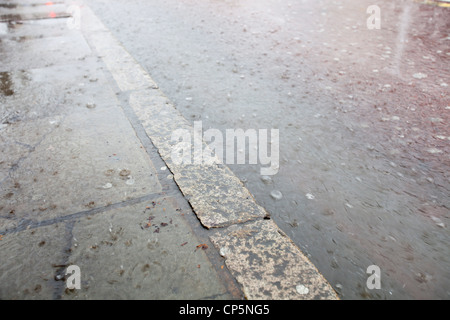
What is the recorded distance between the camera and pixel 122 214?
1.86 metres

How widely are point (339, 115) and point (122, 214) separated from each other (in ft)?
6.95

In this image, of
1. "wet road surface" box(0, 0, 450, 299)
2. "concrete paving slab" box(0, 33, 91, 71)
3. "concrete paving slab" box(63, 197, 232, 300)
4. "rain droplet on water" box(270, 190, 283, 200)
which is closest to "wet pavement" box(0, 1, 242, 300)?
"concrete paving slab" box(63, 197, 232, 300)

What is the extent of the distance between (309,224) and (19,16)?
711 cm

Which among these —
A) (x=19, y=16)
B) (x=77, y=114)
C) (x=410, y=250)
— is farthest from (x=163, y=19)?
(x=410, y=250)

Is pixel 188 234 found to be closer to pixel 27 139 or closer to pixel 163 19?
pixel 27 139

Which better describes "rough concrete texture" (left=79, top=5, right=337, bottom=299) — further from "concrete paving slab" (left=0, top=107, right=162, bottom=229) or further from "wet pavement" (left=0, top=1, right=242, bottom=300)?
"concrete paving slab" (left=0, top=107, right=162, bottom=229)

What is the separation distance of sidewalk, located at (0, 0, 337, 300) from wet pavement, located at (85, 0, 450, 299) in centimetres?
22

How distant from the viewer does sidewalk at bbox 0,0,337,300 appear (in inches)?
58.9

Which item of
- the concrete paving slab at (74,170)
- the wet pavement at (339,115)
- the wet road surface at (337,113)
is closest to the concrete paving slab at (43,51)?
the wet road surface at (337,113)

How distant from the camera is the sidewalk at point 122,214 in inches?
58.9

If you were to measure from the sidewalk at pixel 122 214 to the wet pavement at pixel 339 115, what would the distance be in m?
0.22

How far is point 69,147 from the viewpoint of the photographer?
243cm

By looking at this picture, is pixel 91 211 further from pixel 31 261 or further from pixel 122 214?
pixel 31 261

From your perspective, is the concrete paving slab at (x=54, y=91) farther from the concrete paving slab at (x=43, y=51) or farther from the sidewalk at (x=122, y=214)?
the concrete paving slab at (x=43, y=51)
